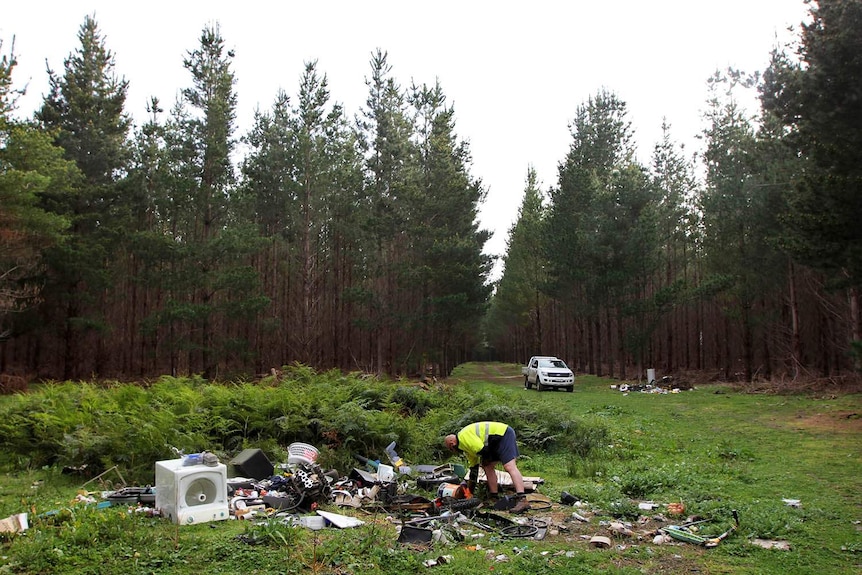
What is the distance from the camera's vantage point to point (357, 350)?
158 ft

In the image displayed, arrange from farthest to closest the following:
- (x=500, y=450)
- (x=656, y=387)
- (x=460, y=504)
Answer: (x=656, y=387), (x=500, y=450), (x=460, y=504)

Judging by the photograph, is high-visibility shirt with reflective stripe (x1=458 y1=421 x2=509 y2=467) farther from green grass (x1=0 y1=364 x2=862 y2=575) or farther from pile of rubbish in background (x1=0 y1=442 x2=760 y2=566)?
green grass (x1=0 y1=364 x2=862 y2=575)

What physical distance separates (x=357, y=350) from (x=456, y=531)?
1635 inches

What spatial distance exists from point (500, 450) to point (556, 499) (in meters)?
1.09

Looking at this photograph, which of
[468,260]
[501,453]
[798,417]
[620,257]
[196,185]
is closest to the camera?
[501,453]

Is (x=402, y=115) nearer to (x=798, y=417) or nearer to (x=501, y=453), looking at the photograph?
(x=798, y=417)

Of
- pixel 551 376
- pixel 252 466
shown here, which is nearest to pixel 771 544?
pixel 252 466

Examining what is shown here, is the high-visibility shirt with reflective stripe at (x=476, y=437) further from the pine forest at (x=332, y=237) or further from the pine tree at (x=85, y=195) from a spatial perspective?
the pine tree at (x=85, y=195)

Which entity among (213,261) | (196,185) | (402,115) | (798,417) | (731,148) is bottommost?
(798,417)

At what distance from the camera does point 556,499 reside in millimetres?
9023

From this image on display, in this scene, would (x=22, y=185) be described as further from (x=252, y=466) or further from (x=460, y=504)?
(x=460, y=504)

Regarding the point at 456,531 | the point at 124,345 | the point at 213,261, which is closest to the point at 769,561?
the point at 456,531

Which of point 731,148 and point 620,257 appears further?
point 620,257

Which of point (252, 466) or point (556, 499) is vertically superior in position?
point (252, 466)
